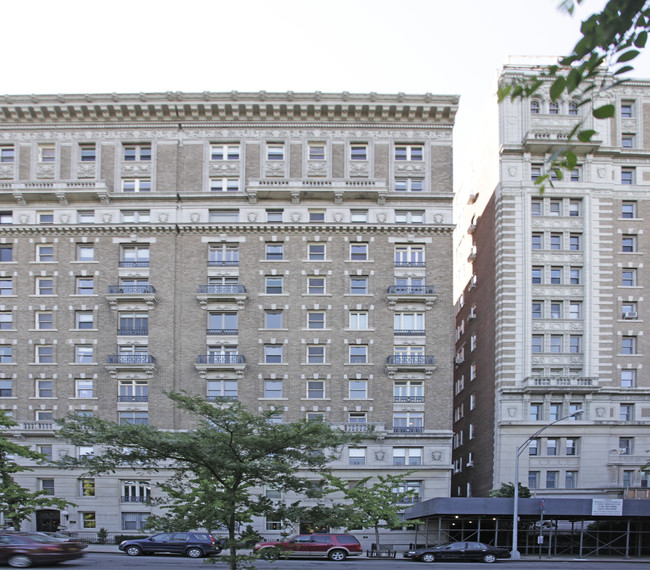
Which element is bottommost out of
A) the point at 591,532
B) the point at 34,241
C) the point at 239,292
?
the point at 591,532

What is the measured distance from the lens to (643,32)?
6.95 metres

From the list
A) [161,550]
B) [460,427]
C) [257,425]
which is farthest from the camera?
[460,427]

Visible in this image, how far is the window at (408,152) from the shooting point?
5772cm

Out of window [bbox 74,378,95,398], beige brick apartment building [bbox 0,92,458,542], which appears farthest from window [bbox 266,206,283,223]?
window [bbox 74,378,95,398]

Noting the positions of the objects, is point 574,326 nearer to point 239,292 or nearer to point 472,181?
→ point 472,181

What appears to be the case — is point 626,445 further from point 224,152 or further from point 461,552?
point 224,152

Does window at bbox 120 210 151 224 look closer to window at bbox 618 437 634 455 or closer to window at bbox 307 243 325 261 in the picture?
window at bbox 307 243 325 261

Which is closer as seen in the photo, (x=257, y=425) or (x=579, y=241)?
(x=257, y=425)

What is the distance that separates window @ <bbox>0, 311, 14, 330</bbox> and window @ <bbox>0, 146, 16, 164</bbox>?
11.9 metres

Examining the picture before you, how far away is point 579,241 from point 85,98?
3918 cm

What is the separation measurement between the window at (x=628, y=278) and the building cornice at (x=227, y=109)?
17591 millimetres

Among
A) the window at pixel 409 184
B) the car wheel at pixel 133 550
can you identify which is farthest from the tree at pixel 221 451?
the window at pixel 409 184

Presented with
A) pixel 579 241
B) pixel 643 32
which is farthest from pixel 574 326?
pixel 643 32

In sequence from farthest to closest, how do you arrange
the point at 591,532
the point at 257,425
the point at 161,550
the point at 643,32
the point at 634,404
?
1. the point at 634,404
2. the point at 591,532
3. the point at 161,550
4. the point at 257,425
5. the point at 643,32
